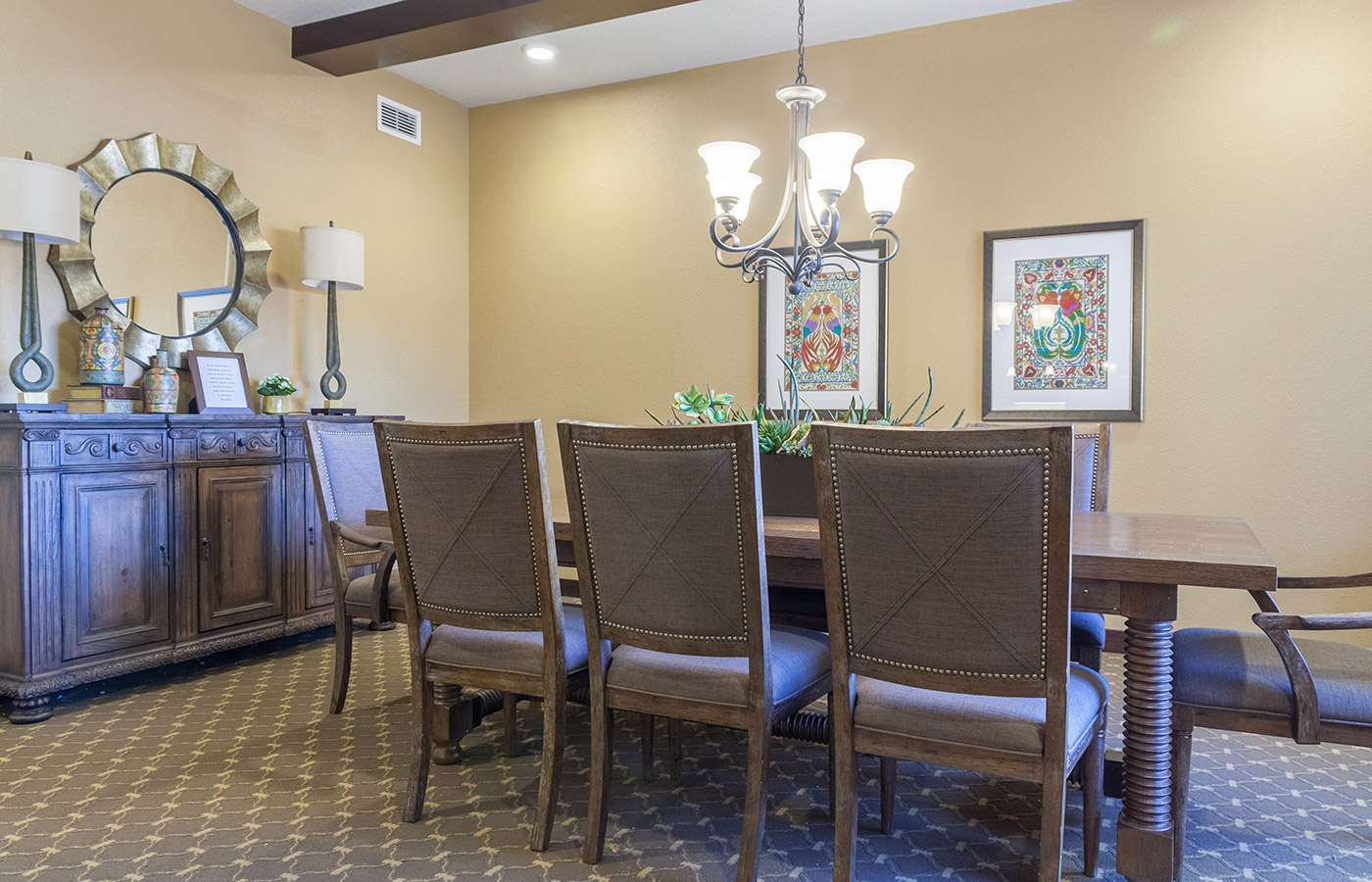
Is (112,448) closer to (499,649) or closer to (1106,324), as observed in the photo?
(499,649)

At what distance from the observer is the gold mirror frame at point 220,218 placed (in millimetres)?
3482

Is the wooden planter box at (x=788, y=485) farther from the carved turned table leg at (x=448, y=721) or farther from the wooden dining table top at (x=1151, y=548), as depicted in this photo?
the carved turned table leg at (x=448, y=721)

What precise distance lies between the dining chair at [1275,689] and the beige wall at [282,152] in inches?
150

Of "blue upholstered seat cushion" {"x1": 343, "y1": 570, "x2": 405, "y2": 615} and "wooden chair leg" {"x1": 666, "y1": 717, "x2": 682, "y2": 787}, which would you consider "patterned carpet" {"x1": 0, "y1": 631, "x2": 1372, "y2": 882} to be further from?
"blue upholstered seat cushion" {"x1": 343, "y1": 570, "x2": 405, "y2": 615}

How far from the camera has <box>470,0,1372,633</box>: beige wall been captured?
11.9 feet

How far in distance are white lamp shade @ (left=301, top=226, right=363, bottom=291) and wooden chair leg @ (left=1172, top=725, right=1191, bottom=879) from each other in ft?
12.5

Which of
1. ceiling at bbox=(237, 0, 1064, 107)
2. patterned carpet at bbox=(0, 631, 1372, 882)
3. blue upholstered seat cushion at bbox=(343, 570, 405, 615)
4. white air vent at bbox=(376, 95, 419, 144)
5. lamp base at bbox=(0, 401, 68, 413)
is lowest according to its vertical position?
patterned carpet at bbox=(0, 631, 1372, 882)

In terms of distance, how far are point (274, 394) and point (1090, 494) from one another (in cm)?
334

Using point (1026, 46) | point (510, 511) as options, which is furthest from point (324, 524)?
point (1026, 46)

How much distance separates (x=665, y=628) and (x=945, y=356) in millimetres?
2791

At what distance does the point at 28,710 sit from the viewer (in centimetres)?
298

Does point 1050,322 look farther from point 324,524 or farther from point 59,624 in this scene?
point 59,624

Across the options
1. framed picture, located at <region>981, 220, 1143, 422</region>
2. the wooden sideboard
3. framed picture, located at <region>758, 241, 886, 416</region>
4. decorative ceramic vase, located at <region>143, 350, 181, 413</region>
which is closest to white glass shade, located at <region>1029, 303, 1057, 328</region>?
framed picture, located at <region>981, 220, 1143, 422</region>

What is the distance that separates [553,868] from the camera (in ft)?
6.57
